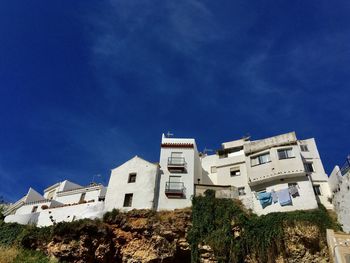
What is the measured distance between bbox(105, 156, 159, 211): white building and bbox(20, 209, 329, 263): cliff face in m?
1.65

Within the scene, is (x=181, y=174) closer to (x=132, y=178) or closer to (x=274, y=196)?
(x=132, y=178)

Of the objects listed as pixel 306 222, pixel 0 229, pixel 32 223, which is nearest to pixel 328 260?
pixel 306 222

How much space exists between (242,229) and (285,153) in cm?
1018

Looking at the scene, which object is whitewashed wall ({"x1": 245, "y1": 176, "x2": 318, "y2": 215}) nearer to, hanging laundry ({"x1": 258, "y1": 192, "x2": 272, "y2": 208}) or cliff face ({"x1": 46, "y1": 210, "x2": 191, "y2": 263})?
hanging laundry ({"x1": 258, "y1": 192, "x2": 272, "y2": 208})

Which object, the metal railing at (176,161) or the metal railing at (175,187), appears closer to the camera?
the metal railing at (175,187)

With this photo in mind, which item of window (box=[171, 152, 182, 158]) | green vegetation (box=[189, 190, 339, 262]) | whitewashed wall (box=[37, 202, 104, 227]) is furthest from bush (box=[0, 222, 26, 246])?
green vegetation (box=[189, 190, 339, 262])

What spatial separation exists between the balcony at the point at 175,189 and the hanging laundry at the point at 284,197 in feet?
31.6

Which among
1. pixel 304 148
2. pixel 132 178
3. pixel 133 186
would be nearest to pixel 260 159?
pixel 304 148

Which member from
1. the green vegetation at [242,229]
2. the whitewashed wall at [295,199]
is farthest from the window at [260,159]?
the green vegetation at [242,229]

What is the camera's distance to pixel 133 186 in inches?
1372

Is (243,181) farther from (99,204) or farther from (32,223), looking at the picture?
(32,223)

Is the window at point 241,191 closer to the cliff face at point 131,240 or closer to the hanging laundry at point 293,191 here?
the hanging laundry at point 293,191

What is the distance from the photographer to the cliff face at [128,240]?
1146 inches

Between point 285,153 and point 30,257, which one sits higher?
point 285,153
